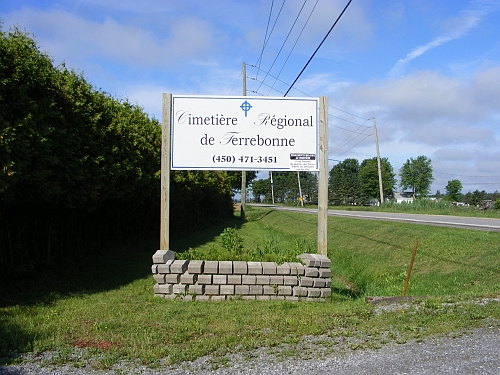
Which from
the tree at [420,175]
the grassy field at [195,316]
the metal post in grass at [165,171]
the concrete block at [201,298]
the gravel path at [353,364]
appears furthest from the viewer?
the tree at [420,175]

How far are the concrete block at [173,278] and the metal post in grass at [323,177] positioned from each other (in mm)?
2616

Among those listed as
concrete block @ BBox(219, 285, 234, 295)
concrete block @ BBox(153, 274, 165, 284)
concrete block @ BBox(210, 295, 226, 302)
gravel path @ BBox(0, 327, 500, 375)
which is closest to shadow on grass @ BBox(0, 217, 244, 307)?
concrete block @ BBox(153, 274, 165, 284)

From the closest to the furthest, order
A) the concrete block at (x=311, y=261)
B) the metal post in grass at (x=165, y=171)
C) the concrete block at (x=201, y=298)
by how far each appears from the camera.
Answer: the concrete block at (x=201, y=298)
the concrete block at (x=311, y=261)
the metal post in grass at (x=165, y=171)

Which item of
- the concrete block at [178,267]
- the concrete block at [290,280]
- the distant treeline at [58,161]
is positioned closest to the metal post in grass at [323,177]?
the concrete block at [290,280]

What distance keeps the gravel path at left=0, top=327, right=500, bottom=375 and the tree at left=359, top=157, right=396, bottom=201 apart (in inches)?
4971

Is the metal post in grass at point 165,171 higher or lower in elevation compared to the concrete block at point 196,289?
higher

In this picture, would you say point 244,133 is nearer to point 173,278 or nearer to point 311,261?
point 311,261

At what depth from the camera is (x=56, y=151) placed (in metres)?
8.50

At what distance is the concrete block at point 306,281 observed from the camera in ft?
26.0

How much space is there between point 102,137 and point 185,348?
22.0ft

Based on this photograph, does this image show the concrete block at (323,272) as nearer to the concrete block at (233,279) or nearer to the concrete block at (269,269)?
the concrete block at (269,269)

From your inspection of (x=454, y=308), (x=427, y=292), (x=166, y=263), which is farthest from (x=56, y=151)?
(x=427, y=292)

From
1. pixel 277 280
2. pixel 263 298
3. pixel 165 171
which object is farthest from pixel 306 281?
pixel 165 171

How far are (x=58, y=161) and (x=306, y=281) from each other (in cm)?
471
